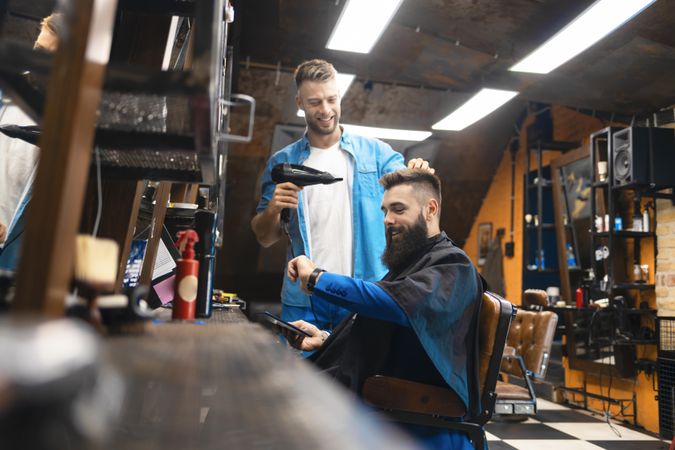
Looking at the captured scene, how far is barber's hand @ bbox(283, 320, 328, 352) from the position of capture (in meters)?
2.16

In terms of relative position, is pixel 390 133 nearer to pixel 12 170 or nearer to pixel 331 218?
pixel 331 218

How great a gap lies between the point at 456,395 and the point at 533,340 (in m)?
2.76

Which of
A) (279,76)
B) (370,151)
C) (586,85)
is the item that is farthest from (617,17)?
(279,76)

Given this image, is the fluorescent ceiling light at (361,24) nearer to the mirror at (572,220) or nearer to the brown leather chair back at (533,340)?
the brown leather chair back at (533,340)

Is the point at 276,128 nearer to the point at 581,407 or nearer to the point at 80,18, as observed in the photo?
the point at 581,407

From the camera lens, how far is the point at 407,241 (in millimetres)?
2150

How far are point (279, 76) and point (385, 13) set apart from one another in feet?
8.08

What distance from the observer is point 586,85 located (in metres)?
5.01

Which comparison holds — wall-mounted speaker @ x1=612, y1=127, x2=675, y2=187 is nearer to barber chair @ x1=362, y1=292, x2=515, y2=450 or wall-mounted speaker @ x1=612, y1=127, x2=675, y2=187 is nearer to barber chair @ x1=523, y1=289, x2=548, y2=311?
barber chair @ x1=523, y1=289, x2=548, y2=311

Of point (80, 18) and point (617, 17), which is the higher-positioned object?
point (617, 17)

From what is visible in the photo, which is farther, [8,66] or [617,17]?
[617,17]

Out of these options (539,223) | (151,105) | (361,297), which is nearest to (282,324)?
(361,297)

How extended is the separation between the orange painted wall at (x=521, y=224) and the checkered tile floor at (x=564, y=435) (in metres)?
0.28

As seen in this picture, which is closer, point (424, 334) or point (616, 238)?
point (424, 334)
